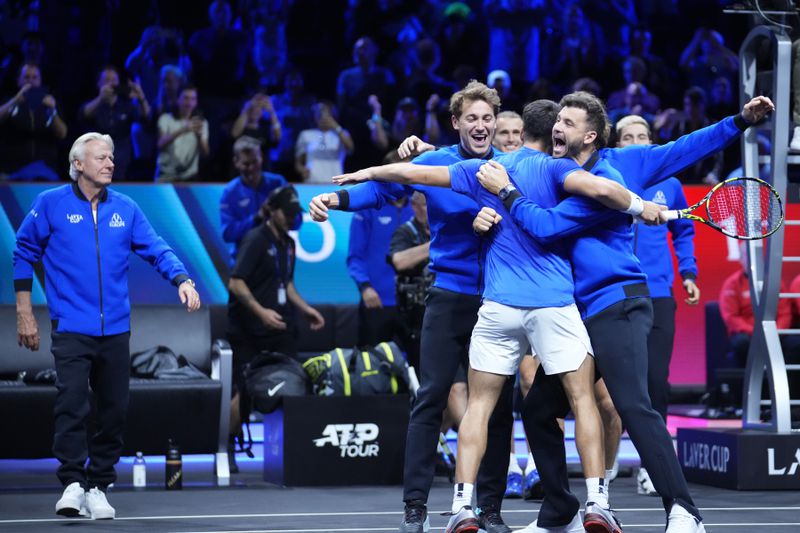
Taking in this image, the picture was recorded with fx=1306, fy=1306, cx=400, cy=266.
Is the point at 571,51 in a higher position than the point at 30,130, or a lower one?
higher

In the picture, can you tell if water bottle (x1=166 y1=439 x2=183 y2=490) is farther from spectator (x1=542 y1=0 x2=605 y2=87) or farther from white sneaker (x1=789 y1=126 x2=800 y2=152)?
spectator (x1=542 y1=0 x2=605 y2=87)

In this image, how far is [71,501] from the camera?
7148 millimetres

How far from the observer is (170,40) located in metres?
14.0

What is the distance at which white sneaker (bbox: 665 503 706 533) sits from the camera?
5551 mm

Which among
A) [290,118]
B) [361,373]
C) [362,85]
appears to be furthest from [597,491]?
[362,85]

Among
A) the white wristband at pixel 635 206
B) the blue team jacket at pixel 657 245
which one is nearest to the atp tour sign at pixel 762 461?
the blue team jacket at pixel 657 245

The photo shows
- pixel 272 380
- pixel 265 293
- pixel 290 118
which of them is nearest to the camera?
pixel 272 380

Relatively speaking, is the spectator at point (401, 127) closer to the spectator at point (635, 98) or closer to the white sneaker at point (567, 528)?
the spectator at point (635, 98)

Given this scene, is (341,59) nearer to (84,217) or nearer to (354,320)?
(354,320)

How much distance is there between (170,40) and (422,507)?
910 centimetres

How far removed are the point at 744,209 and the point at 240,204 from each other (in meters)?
6.61

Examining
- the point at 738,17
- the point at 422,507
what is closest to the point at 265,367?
the point at 422,507

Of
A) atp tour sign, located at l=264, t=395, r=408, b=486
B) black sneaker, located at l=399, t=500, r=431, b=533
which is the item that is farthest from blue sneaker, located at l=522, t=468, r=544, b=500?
black sneaker, located at l=399, t=500, r=431, b=533

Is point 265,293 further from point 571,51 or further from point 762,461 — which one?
point 571,51
